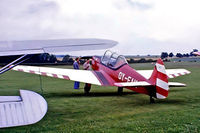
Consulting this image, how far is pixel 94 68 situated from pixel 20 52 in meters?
7.59

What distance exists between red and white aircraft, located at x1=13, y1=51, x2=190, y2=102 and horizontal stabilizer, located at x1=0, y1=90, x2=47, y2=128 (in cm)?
298

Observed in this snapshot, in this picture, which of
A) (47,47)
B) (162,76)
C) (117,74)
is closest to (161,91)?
(162,76)

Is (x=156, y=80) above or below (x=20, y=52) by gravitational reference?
below

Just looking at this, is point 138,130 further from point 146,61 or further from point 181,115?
point 146,61

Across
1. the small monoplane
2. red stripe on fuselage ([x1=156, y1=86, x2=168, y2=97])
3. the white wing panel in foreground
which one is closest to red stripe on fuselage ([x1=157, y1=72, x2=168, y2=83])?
red stripe on fuselage ([x1=156, y1=86, x2=168, y2=97])

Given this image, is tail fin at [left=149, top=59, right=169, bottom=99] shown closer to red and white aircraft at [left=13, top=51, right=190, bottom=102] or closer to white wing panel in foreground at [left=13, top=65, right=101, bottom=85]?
red and white aircraft at [left=13, top=51, right=190, bottom=102]

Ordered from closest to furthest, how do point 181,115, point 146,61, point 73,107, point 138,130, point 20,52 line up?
point 20,52 < point 138,130 < point 181,115 < point 73,107 < point 146,61

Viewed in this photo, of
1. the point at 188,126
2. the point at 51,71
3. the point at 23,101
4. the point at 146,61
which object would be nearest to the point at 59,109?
the point at 23,101

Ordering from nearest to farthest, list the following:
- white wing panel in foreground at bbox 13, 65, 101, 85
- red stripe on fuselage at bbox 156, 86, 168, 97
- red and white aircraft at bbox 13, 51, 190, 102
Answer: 1. red stripe on fuselage at bbox 156, 86, 168, 97
2. red and white aircraft at bbox 13, 51, 190, 102
3. white wing panel in foreground at bbox 13, 65, 101, 85

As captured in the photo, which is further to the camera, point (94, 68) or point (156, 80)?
point (94, 68)

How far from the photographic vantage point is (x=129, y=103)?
304 inches

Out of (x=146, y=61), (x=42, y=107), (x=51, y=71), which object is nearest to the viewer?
(x=42, y=107)

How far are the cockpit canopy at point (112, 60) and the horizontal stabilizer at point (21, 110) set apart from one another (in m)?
4.96

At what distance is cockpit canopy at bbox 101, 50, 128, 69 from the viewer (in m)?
9.24
